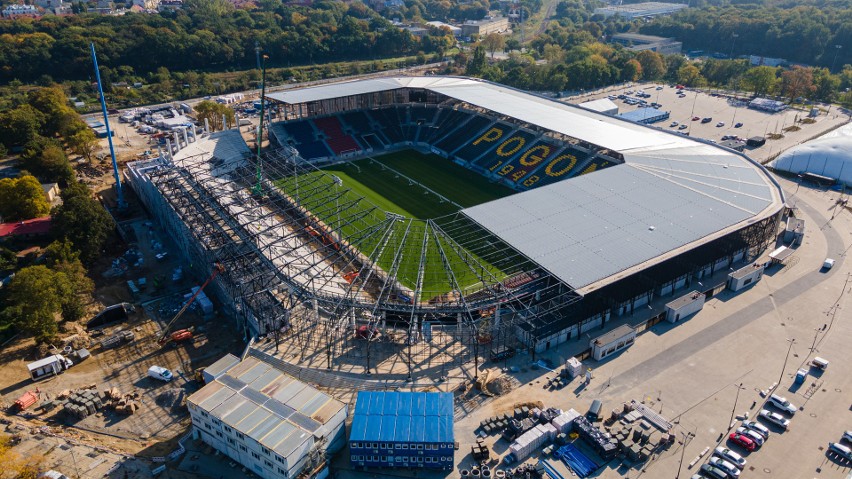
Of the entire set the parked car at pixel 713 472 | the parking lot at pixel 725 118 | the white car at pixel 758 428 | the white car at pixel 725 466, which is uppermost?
the parking lot at pixel 725 118

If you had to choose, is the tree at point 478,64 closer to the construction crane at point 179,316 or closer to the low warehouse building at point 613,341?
the construction crane at point 179,316

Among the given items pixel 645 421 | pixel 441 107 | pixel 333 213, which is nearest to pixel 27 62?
pixel 441 107

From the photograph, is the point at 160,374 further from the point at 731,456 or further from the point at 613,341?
the point at 731,456

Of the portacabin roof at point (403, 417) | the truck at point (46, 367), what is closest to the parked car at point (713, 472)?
the portacabin roof at point (403, 417)

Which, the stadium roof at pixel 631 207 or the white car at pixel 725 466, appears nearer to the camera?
the white car at pixel 725 466

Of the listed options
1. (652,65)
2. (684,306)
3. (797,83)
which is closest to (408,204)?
(684,306)

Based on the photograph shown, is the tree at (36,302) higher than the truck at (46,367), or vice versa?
the tree at (36,302)
